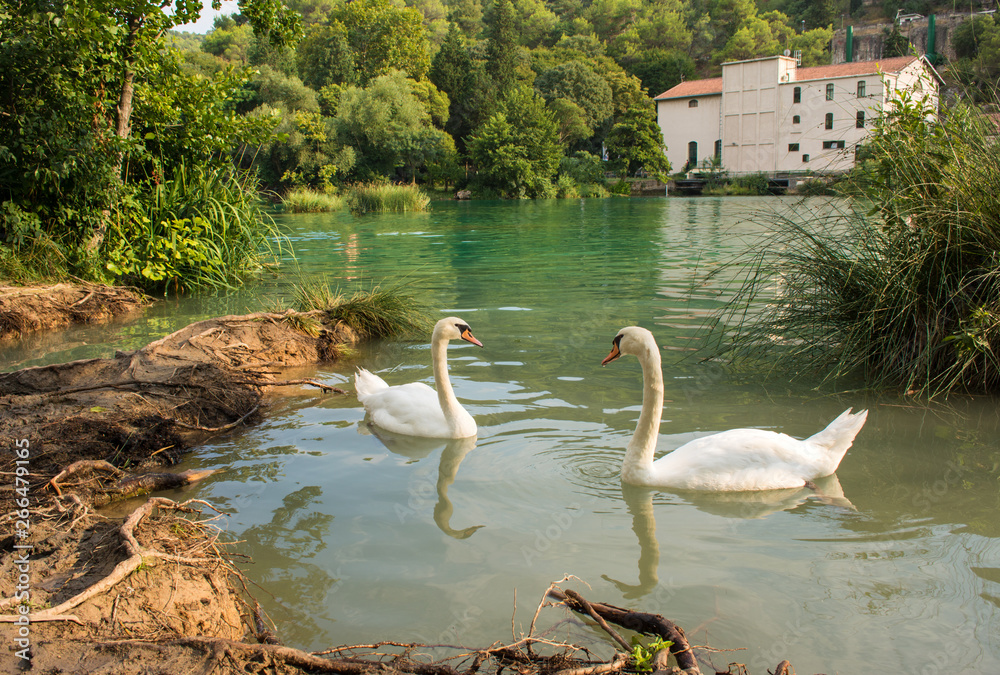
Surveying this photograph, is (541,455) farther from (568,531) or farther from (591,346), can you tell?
(591,346)

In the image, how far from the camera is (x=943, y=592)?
11.3 ft

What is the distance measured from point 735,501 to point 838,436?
0.80 metres

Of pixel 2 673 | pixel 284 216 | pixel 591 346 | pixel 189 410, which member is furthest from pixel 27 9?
pixel 284 216

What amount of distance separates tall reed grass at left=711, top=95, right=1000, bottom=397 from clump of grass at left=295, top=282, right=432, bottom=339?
14.1 feet

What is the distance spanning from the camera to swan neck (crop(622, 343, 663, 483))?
4.75 meters

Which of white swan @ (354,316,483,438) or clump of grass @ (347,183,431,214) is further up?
clump of grass @ (347,183,431,214)

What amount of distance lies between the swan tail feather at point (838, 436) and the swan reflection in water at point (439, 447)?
237cm

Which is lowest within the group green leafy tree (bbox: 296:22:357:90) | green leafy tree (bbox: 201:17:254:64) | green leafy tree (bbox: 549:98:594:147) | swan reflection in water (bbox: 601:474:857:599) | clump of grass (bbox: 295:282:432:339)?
swan reflection in water (bbox: 601:474:857:599)

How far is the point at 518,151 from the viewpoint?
59844 millimetres

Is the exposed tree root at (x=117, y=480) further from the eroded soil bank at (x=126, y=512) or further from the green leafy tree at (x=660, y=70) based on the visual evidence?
the green leafy tree at (x=660, y=70)

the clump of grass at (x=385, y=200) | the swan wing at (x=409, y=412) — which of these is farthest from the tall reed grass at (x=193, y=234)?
the clump of grass at (x=385, y=200)

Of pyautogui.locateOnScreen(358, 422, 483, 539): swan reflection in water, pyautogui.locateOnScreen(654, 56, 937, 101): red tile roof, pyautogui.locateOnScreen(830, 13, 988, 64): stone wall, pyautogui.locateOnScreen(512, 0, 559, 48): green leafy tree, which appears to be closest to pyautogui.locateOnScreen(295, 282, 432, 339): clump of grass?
pyautogui.locateOnScreen(358, 422, 483, 539): swan reflection in water

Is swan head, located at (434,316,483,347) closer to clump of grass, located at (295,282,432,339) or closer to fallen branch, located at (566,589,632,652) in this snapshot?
fallen branch, located at (566,589,632,652)

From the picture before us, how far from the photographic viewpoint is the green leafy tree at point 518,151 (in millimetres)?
59688
